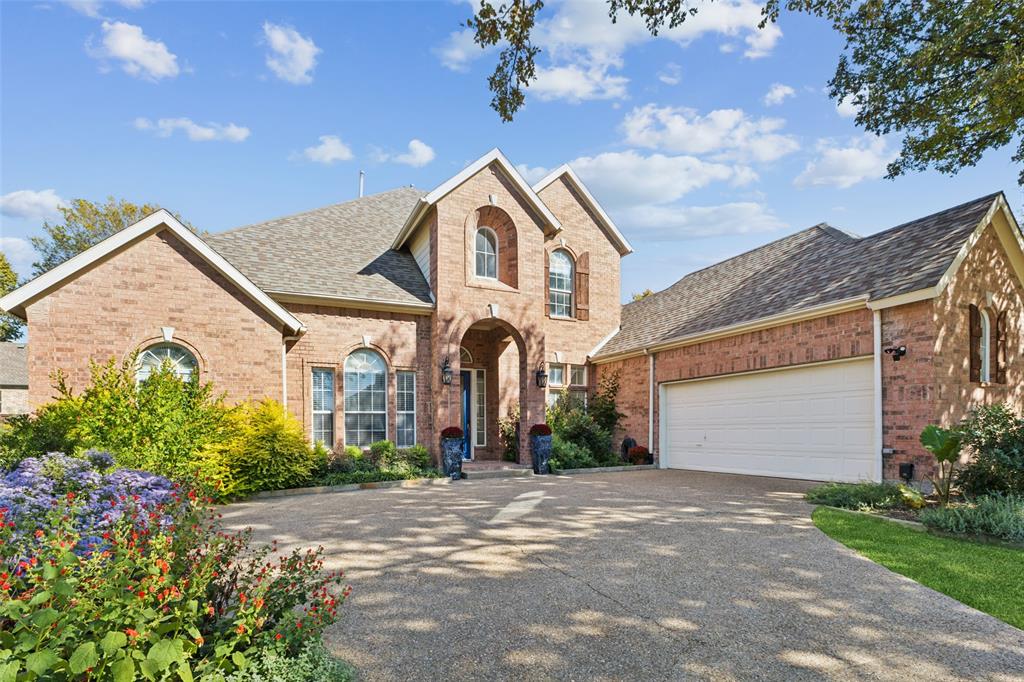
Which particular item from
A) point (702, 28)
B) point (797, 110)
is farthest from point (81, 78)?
point (797, 110)

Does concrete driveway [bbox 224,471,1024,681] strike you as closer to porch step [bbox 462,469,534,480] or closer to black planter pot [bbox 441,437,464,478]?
black planter pot [bbox 441,437,464,478]

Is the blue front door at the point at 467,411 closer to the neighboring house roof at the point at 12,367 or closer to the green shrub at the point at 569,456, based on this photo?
the green shrub at the point at 569,456

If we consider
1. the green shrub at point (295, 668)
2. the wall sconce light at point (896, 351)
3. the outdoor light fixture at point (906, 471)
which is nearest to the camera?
the green shrub at point (295, 668)

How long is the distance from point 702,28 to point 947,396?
25.2 feet

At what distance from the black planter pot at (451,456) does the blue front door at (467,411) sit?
3.01 meters

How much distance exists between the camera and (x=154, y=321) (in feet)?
35.4

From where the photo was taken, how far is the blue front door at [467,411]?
52.6ft

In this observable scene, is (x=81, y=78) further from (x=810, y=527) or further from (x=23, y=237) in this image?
(x=23, y=237)

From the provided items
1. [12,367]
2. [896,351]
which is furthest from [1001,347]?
[12,367]

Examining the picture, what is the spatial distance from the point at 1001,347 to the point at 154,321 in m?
16.8

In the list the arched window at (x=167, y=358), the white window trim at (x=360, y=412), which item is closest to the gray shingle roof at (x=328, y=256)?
the white window trim at (x=360, y=412)

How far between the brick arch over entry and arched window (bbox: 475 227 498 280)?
0.36 feet

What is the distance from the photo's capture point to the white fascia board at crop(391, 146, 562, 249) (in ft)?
45.2

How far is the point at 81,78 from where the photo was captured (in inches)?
415
